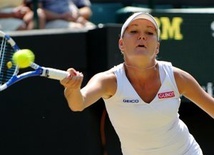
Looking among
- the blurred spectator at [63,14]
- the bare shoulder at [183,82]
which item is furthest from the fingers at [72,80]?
the blurred spectator at [63,14]

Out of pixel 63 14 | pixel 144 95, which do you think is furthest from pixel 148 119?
pixel 63 14

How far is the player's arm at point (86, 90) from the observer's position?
371cm

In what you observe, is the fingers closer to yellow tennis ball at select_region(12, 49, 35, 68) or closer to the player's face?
yellow tennis ball at select_region(12, 49, 35, 68)

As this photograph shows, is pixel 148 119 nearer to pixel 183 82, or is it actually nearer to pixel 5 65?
pixel 183 82

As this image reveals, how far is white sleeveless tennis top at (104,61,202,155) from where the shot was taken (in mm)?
4066

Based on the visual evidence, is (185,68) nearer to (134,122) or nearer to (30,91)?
(30,91)

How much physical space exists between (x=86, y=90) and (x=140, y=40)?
0.42 metres

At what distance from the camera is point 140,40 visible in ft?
13.3

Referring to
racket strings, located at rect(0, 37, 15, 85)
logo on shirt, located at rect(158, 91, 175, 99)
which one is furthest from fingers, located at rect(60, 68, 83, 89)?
racket strings, located at rect(0, 37, 15, 85)

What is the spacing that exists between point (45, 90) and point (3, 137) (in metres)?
0.56

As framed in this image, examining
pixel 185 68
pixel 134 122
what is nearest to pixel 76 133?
pixel 185 68

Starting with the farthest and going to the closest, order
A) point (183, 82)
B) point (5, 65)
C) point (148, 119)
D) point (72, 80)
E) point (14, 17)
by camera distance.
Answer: point (14, 17) < point (5, 65) < point (183, 82) < point (148, 119) < point (72, 80)

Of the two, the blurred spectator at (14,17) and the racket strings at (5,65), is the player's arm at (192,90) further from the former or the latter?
the blurred spectator at (14,17)

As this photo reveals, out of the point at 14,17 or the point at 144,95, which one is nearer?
the point at 144,95
